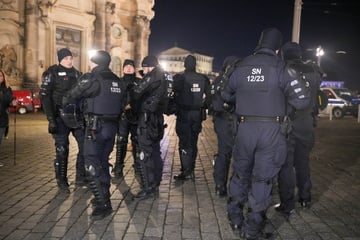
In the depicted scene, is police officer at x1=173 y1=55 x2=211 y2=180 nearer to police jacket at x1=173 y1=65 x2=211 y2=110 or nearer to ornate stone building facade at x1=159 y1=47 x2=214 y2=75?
police jacket at x1=173 y1=65 x2=211 y2=110

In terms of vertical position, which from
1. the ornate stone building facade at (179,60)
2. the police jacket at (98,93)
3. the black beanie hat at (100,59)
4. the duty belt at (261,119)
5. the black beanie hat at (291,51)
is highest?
the ornate stone building facade at (179,60)

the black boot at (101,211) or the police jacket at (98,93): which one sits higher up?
the police jacket at (98,93)

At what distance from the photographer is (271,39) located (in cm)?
434

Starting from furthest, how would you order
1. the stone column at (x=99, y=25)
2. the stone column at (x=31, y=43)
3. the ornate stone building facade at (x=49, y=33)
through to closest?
the stone column at (x=99, y=25), the stone column at (x=31, y=43), the ornate stone building facade at (x=49, y=33)

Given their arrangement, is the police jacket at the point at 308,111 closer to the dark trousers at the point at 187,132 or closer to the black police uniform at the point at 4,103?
the dark trousers at the point at 187,132

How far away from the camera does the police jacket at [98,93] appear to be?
16.3ft

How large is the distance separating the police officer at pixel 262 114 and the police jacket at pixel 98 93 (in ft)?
5.52

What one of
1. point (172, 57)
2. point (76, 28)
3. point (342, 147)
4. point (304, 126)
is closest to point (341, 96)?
point (342, 147)

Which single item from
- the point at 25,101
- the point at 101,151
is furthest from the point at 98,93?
the point at 25,101

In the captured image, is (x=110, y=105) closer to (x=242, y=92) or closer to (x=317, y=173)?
(x=242, y=92)

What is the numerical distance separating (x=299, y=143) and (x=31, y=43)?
2248 centimetres

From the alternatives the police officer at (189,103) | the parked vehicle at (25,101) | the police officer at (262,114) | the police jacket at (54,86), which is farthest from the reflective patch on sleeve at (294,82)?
the parked vehicle at (25,101)

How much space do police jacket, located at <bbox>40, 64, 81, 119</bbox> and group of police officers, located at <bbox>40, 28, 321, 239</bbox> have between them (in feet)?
0.05

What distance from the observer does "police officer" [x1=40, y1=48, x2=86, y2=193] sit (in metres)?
6.02
